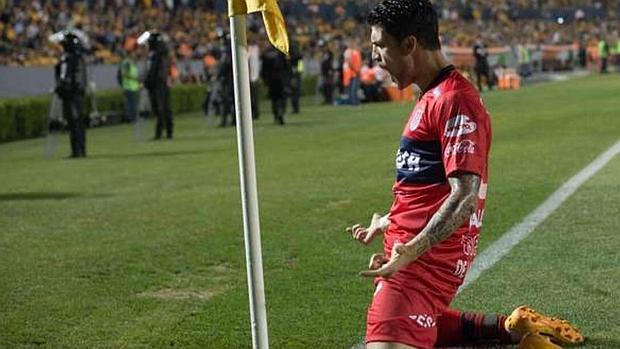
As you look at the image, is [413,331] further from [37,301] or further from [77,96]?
[77,96]

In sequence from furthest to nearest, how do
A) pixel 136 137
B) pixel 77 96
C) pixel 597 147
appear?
pixel 136 137 < pixel 77 96 < pixel 597 147

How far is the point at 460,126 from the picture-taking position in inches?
194

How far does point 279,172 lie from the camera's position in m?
17.3

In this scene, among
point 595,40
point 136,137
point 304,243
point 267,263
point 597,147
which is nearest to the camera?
point 267,263

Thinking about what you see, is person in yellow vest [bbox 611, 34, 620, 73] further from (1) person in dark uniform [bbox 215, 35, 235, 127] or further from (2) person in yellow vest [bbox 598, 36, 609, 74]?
(1) person in dark uniform [bbox 215, 35, 235, 127]

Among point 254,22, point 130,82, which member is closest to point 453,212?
point 130,82

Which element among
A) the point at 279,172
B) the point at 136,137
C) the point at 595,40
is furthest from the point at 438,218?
the point at 595,40

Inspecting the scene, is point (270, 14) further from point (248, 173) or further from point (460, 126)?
point (460, 126)

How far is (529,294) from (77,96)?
14.6 metres

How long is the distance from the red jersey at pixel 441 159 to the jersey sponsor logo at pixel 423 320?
0.54 feet

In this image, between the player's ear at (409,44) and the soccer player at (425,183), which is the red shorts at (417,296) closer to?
the soccer player at (425,183)

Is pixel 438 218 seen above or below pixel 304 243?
above

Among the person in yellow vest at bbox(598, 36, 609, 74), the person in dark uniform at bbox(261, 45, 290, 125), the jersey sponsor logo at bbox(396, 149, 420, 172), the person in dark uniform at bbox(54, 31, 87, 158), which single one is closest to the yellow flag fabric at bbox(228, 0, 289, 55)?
the jersey sponsor logo at bbox(396, 149, 420, 172)

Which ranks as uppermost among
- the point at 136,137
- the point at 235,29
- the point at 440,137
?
the point at 235,29
